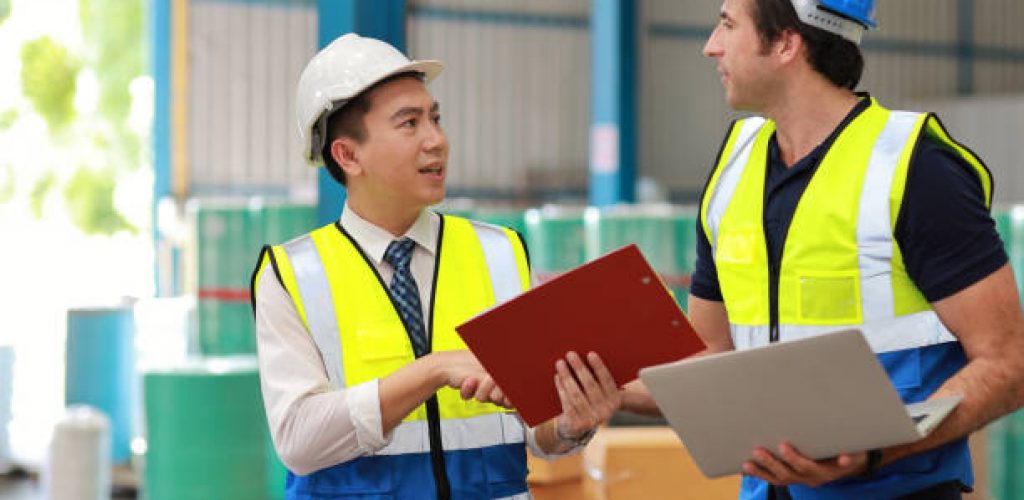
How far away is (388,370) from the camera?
99.7 inches

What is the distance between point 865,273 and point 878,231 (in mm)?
77

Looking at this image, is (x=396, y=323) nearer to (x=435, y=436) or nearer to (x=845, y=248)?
(x=435, y=436)

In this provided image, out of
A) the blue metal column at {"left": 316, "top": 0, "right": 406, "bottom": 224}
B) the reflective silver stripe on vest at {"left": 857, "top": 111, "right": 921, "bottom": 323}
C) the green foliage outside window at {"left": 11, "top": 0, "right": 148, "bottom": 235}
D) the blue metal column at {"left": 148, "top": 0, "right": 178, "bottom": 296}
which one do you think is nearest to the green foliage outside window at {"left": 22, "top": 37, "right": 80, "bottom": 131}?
the green foliage outside window at {"left": 11, "top": 0, "right": 148, "bottom": 235}

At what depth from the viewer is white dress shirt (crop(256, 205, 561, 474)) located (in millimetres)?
2418

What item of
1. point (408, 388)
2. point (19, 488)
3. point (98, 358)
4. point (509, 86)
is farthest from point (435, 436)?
point (509, 86)

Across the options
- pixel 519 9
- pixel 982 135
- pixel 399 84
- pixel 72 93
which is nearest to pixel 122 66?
pixel 72 93

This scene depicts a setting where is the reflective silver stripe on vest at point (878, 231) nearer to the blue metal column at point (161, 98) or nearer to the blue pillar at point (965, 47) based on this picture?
the blue metal column at point (161, 98)

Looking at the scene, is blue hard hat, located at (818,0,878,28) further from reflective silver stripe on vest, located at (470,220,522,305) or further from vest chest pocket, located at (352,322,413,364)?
vest chest pocket, located at (352,322,413,364)

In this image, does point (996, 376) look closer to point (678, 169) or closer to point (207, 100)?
point (207, 100)

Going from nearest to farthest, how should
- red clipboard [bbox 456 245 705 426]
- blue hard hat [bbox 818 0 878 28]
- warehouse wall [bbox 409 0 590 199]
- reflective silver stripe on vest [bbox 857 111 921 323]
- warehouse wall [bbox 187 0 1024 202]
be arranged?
red clipboard [bbox 456 245 705 426] < reflective silver stripe on vest [bbox 857 111 921 323] < blue hard hat [bbox 818 0 878 28] < warehouse wall [bbox 187 0 1024 202] < warehouse wall [bbox 409 0 590 199]

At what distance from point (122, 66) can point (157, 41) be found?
23644 millimetres

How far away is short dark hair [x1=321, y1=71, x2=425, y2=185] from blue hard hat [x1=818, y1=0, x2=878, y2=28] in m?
0.77

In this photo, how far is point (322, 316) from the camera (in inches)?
99.9

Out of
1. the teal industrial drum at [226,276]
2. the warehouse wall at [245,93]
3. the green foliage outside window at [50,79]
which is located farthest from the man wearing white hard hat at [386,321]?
the green foliage outside window at [50,79]
